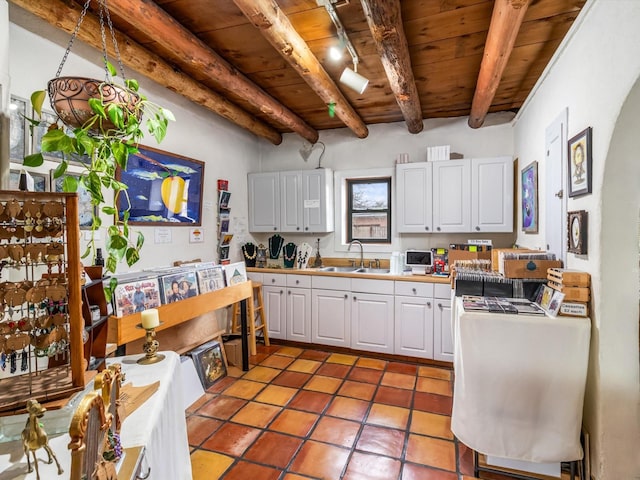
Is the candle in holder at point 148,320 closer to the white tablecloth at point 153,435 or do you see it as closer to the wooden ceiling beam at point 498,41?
the white tablecloth at point 153,435

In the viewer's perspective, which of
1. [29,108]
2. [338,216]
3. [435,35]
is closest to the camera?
[29,108]

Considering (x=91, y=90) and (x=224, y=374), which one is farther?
(x=224, y=374)

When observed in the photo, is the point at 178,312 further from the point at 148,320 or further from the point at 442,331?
the point at 442,331

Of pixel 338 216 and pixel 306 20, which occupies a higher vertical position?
pixel 306 20

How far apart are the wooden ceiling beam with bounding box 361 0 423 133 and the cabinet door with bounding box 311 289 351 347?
6.75 feet

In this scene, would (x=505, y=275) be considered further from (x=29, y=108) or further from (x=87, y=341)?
(x=29, y=108)

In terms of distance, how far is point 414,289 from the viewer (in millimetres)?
3357

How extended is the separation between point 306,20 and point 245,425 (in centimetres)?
271

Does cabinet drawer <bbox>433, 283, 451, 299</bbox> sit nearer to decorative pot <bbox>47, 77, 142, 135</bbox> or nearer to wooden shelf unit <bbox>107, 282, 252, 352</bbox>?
wooden shelf unit <bbox>107, 282, 252, 352</bbox>

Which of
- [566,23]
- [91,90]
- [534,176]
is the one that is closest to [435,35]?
[566,23]

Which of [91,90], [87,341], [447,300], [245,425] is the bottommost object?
[245,425]

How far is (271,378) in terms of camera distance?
3.07 metres

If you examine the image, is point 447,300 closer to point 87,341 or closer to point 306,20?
point 306,20

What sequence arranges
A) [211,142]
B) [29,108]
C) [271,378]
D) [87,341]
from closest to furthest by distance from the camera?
1. [87,341]
2. [29,108]
3. [271,378]
4. [211,142]
